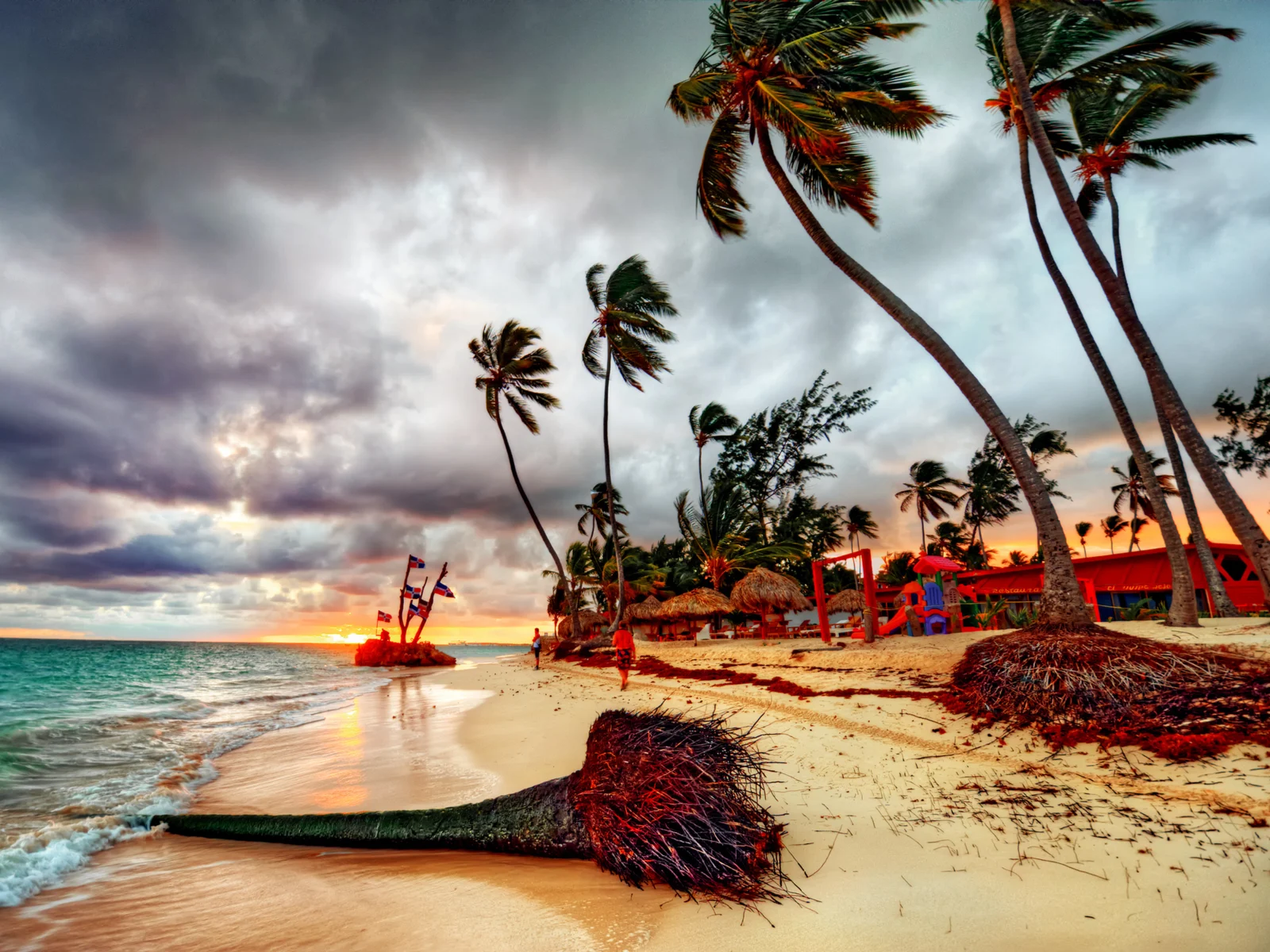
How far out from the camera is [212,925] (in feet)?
10.4

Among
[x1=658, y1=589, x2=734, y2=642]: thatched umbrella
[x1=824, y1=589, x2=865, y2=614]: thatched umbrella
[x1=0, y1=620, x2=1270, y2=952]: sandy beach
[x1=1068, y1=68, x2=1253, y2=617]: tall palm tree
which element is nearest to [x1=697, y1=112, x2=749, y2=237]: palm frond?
[x1=1068, y1=68, x2=1253, y2=617]: tall palm tree

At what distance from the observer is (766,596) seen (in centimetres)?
1962

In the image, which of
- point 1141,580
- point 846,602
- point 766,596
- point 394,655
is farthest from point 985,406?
point 394,655

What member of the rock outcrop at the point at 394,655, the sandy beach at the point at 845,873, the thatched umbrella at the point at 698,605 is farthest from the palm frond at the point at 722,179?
the rock outcrop at the point at 394,655

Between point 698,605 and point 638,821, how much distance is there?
65.1ft

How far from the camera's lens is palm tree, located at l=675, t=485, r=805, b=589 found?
2347cm

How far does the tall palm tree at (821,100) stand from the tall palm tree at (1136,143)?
17.7 feet

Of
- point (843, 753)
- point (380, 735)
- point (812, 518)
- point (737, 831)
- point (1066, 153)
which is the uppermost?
point (1066, 153)

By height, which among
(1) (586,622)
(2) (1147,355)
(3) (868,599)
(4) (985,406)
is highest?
(2) (1147,355)

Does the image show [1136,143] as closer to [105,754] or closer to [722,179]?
[722,179]

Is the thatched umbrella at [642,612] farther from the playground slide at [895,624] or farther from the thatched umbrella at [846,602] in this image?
the playground slide at [895,624]

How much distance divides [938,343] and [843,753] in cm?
656

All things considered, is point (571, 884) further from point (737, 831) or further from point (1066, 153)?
point (1066, 153)

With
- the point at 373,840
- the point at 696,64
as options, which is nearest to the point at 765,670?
the point at 373,840
